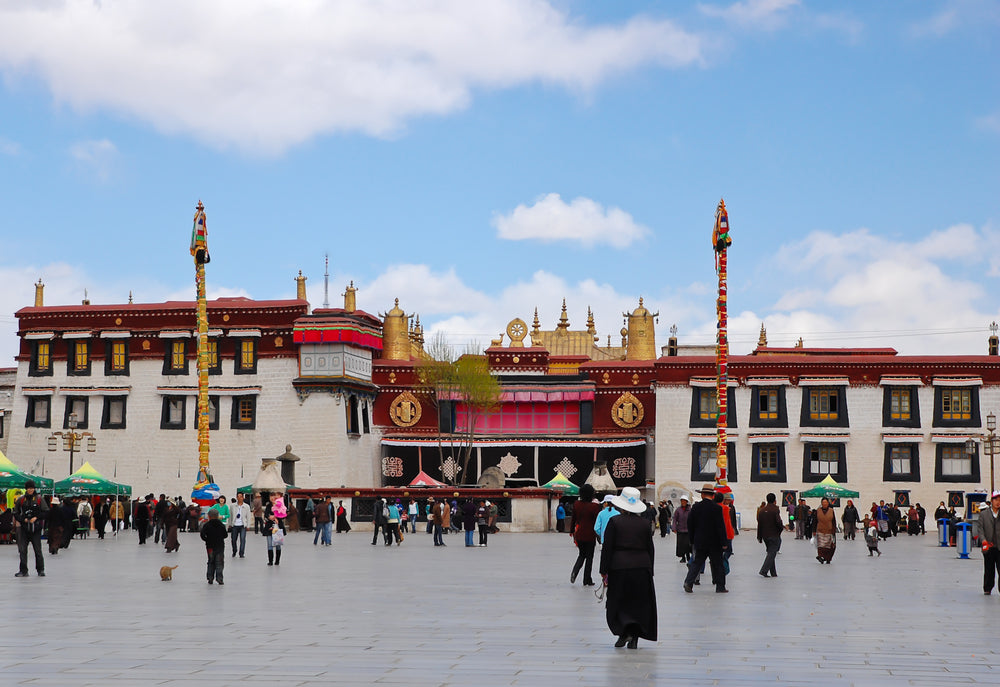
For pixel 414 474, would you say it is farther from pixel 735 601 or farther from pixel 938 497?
pixel 735 601

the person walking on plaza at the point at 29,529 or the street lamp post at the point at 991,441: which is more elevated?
the street lamp post at the point at 991,441

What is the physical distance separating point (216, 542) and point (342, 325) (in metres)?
38.6

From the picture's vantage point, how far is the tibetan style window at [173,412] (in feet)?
196

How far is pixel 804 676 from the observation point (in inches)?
407

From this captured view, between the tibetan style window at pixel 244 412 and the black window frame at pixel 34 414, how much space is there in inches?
379

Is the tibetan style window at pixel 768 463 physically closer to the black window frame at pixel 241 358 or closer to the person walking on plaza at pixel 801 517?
the person walking on plaza at pixel 801 517

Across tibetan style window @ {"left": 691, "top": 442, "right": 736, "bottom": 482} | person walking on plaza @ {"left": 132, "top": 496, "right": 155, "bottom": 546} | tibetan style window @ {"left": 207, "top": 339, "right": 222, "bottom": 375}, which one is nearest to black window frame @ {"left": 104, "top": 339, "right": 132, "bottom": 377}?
tibetan style window @ {"left": 207, "top": 339, "right": 222, "bottom": 375}

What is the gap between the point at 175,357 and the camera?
199 ft

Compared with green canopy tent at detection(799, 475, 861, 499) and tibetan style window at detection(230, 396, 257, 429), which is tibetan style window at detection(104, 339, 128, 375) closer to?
tibetan style window at detection(230, 396, 257, 429)

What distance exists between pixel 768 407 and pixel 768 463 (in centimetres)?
270

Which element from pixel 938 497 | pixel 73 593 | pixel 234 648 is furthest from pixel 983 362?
pixel 234 648

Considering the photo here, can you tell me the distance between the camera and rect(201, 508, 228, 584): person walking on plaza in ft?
66.7

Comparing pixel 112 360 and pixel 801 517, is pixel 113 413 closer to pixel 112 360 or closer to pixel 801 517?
pixel 112 360

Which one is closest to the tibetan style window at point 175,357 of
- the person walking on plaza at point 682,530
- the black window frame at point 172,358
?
the black window frame at point 172,358
